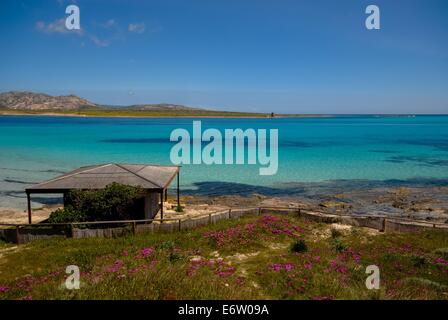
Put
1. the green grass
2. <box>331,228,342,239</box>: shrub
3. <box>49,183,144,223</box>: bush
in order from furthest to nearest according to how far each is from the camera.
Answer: <box>49,183,144,223</box>: bush < <box>331,228,342,239</box>: shrub < the green grass

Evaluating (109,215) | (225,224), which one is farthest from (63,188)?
(225,224)

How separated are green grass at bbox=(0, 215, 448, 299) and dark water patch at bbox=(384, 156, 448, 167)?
126 feet

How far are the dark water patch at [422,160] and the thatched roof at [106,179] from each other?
44.0m

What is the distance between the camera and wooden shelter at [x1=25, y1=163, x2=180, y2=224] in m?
19.2

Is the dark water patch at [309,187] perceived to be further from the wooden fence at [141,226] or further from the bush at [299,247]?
the bush at [299,247]

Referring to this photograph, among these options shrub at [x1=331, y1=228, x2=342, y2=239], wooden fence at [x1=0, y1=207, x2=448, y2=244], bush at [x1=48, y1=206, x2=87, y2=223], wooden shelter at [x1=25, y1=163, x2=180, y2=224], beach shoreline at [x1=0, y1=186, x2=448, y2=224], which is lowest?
beach shoreline at [x1=0, y1=186, x2=448, y2=224]

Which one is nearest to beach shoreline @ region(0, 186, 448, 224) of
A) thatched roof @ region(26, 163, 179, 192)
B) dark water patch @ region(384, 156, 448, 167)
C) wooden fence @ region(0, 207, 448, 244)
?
thatched roof @ region(26, 163, 179, 192)

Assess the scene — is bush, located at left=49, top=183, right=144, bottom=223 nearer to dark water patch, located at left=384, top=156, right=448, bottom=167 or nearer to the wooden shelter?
the wooden shelter

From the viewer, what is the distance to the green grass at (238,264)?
8570 mm

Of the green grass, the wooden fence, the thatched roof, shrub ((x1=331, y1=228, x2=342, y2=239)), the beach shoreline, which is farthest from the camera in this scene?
the beach shoreline

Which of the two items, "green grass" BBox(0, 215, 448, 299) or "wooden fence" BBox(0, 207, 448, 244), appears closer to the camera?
"green grass" BBox(0, 215, 448, 299)

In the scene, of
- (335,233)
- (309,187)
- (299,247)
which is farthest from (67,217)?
(309,187)

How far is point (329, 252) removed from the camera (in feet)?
46.2

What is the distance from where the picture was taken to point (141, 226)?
1722 cm
